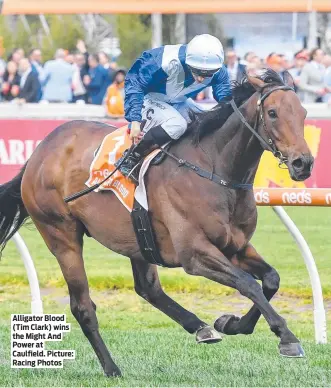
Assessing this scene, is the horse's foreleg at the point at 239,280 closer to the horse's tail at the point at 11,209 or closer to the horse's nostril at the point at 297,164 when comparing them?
the horse's nostril at the point at 297,164

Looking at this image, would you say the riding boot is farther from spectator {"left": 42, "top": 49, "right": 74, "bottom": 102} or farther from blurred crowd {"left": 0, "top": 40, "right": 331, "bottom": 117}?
spectator {"left": 42, "top": 49, "right": 74, "bottom": 102}

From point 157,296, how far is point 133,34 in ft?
69.5

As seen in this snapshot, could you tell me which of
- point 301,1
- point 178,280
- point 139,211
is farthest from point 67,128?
point 301,1

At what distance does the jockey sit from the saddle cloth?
0.07m

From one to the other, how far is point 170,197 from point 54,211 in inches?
36.3

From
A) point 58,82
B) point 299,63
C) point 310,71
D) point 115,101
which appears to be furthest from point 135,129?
point 58,82

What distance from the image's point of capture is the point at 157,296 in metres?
6.35

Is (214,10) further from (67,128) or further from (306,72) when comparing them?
(67,128)

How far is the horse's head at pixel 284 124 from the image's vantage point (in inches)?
204

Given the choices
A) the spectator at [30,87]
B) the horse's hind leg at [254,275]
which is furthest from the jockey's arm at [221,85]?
the spectator at [30,87]

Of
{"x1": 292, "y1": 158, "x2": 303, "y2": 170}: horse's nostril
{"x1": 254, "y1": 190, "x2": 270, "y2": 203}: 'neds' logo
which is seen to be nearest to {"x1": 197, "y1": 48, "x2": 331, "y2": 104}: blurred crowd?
{"x1": 254, "y1": 190, "x2": 270, "y2": 203}: 'neds' logo

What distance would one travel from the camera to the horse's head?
5.18 metres

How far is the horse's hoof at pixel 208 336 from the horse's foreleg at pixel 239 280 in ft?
1.04

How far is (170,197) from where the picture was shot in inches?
229
